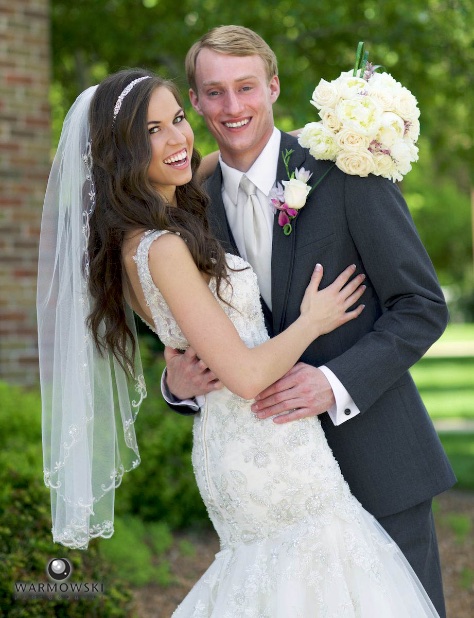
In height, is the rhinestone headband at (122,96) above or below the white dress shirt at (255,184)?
above

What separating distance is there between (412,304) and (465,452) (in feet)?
24.4

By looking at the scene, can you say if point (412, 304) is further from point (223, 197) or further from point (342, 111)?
point (223, 197)

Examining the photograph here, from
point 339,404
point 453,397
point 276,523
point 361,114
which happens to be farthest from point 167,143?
point 453,397

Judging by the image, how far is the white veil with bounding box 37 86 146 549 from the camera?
3438 mm

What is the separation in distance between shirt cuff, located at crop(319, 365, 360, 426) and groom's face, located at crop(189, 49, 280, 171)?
40.8 inches

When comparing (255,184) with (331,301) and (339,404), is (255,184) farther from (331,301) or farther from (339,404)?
(339,404)

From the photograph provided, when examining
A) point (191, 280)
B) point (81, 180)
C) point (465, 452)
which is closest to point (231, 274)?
point (191, 280)

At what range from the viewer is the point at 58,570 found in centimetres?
417

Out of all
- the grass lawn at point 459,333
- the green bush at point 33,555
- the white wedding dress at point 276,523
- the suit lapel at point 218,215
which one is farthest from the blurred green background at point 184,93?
the grass lawn at point 459,333

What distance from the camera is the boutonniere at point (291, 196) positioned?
11.0 ft

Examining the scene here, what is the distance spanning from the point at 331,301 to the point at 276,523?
2.67ft

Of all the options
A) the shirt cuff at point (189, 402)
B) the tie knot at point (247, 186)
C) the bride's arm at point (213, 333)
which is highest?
the tie knot at point (247, 186)

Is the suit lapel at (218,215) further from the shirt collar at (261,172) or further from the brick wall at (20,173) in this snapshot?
the brick wall at (20,173)

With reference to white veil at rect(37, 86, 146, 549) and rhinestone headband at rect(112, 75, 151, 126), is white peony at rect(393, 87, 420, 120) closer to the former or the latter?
rhinestone headband at rect(112, 75, 151, 126)
